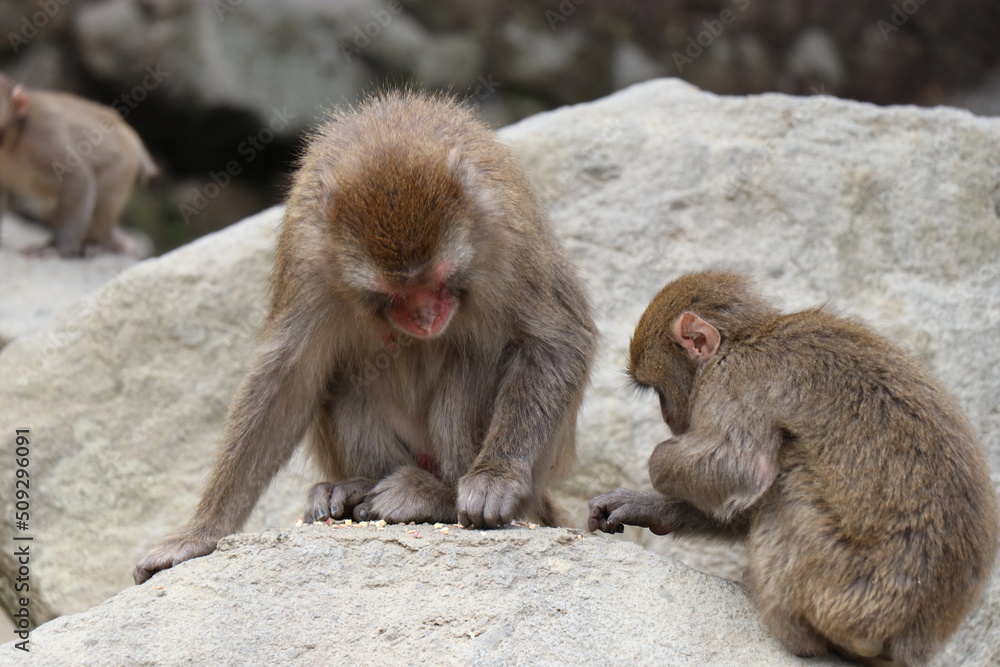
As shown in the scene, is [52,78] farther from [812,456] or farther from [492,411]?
[812,456]

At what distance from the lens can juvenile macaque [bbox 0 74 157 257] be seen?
39.9 ft

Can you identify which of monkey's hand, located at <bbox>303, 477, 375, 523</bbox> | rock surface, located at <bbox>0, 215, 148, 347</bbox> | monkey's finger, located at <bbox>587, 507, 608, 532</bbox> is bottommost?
rock surface, located at <bbox>0, 215, 148, 347</bbox>

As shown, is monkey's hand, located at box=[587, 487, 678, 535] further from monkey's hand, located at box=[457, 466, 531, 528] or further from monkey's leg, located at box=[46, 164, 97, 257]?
monkey's leg, located at box=[46, 164, 97, 257]

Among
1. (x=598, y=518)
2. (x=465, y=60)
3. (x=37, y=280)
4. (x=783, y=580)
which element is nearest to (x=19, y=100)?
(x=37, y=280)

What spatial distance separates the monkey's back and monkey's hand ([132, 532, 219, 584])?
2228 millimetres

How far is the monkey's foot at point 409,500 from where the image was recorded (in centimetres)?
460

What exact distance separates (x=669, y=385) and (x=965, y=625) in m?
2.13

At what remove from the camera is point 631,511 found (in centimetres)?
454

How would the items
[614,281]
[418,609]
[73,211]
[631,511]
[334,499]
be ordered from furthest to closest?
[73,211] < [614,281] < [334,499] < [631,511] < [418,609]

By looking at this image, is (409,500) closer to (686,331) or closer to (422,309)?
(422,309)

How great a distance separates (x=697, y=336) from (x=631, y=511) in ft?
2.57

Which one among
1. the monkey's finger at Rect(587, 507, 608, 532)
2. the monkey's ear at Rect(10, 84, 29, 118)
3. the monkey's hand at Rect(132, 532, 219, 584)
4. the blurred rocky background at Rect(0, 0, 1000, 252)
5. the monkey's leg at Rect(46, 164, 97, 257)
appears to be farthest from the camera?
the blurred rocky background at Rect(0, 0, 1000, 252)

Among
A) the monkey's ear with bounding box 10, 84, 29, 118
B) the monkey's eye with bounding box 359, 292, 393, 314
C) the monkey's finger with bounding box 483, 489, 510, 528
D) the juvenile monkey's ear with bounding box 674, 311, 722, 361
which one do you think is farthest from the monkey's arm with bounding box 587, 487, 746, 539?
the monkey's ear with bounding box 10, 84, 29, 118

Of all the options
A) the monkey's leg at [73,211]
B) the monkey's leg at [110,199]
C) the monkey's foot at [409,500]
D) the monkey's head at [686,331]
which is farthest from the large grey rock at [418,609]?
the monkey's leg at [110,199]
